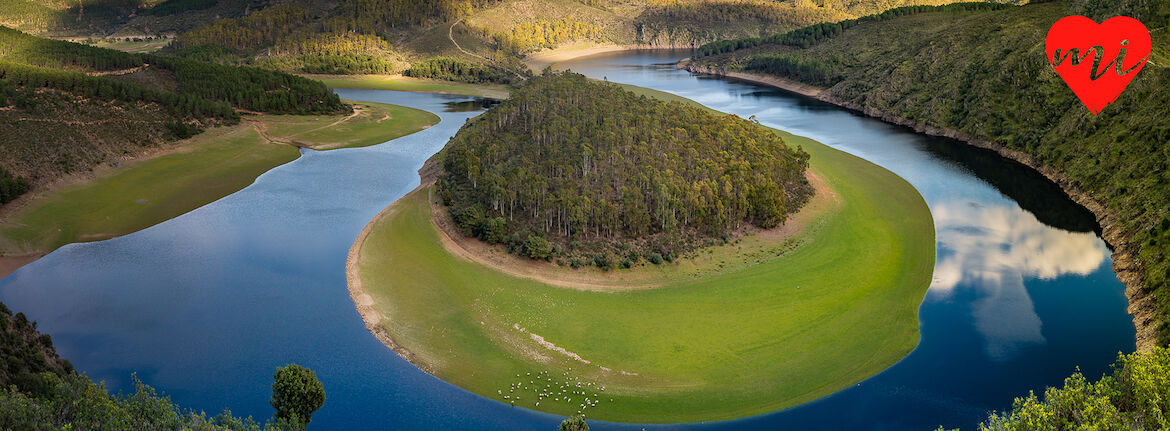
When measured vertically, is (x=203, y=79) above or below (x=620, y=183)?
above

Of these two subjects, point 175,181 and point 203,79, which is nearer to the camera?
point 175,181

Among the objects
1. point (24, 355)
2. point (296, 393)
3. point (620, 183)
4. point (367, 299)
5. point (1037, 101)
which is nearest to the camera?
point (296, 393)

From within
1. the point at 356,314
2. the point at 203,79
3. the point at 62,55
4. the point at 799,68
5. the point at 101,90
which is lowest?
the point at 356,314

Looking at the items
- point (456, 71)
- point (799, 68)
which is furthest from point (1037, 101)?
point (456, 71)

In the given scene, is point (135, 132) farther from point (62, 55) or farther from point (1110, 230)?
point (1110, 230)

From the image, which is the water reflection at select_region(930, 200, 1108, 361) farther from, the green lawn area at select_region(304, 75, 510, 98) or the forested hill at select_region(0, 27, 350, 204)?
the green lawn area at select_region(304, 75, 510, 98)

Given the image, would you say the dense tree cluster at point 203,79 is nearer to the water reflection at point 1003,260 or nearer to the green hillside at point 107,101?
the green hillside at point 107,101

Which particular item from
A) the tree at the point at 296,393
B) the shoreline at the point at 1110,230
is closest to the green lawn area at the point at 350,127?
the tree at the point at 296,393
